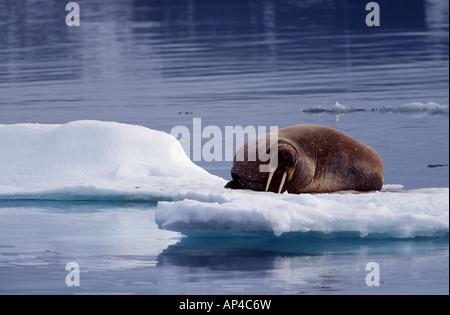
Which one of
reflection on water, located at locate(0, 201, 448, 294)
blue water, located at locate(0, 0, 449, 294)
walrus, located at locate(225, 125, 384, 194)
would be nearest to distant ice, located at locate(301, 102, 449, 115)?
blue water, located at locate(0, 0, 449, 294)

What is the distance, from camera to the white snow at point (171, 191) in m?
9.19

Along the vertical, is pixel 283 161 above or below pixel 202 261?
above

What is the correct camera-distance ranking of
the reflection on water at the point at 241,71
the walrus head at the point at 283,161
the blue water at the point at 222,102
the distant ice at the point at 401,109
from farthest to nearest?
the reflection on water at the point at 241,71, the distant ice at the point at 401,109, the walrus head at the point at 283,161, the blue water at the point at 222,102

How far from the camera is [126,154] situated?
44.9ft

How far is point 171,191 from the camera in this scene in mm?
11820

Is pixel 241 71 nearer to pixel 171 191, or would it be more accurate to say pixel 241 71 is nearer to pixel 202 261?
pixel 171 191

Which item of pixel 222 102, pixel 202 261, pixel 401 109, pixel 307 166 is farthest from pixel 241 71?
pixel 202 261

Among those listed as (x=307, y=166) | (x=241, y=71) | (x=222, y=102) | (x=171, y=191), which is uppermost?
(x=307, y=166)

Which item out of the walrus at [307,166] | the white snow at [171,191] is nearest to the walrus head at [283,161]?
the walrus at [307,166]

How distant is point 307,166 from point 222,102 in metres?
8.71

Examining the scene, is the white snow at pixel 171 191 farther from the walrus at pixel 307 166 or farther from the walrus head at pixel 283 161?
the walrus head at pixel 283 161

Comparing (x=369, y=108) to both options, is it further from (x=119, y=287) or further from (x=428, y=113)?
(x=119, y=287)

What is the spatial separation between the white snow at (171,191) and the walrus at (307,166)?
339 mm

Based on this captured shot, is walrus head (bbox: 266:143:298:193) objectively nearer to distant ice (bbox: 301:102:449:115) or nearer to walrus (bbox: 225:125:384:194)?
walrus (bbox: 225:125:384:194)
